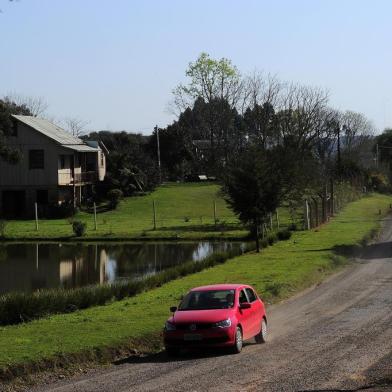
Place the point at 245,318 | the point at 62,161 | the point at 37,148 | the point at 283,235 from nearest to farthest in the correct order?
1. the point at 245,318
2. the point at 283,235
3. the point at 37,148
4. the point at 62,161

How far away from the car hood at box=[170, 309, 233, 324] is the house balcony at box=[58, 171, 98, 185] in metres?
56.1

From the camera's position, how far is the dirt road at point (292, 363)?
43.3 feet

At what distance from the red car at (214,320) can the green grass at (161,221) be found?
1358 inches

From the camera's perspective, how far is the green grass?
2185 inches

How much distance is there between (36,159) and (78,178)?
5761mm

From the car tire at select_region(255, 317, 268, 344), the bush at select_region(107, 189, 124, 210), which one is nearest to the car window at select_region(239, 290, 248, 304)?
the car tire at select_region(255, 317, 268, 344)

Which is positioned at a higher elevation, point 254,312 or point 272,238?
point 254,312

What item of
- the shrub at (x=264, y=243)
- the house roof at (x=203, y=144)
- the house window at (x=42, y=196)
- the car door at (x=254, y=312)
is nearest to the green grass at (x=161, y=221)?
the house window at (x=42, y=196)

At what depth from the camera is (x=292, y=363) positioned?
601 inches

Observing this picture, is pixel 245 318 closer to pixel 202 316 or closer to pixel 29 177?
pixel 202 316

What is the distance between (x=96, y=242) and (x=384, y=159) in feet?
373

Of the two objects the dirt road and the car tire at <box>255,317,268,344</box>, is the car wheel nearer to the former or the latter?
the car tire at <box>255,317,268,344</box>

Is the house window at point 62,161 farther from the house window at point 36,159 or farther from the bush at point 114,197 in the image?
the bush at point 114,197

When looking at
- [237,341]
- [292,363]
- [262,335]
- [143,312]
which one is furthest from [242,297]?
[143,312]
